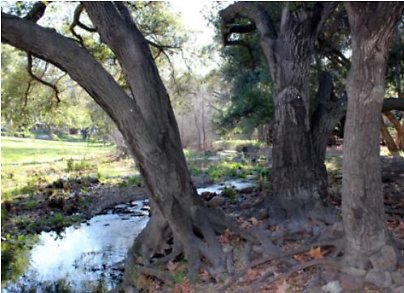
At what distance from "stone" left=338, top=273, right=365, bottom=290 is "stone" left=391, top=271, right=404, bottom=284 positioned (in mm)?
289

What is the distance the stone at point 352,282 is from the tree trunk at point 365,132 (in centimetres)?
16

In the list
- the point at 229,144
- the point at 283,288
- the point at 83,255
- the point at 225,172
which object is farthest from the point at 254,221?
the point at 229,144

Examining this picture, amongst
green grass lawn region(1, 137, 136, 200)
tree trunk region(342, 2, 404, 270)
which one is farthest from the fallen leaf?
green grass lawn region(1, 137, 136, 200)

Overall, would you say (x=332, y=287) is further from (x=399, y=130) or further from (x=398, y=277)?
(x=399, y=130)

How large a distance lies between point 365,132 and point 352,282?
146 centimetres

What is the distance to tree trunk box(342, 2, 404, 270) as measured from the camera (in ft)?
13.5

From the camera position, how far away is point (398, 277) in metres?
4.55

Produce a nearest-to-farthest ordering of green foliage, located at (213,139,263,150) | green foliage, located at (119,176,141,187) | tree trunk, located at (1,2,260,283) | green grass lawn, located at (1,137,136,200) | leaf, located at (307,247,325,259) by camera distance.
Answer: leaf, located at (307,247,325,259), tree trunk, located at (1,2,260,283), green foliage, located at (119,176,141,187), green grass lawn, located at (1,137,136,200), green foliage, located at (213,139,263,150)

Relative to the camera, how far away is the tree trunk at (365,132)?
4.11 meters

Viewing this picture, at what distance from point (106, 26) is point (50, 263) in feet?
12.5

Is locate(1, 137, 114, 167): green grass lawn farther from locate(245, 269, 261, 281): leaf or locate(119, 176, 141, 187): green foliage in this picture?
locate(245, 269, 261, 281): leaf

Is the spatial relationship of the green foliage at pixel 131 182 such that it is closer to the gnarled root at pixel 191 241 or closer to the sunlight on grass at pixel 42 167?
the sunlight on grass at pixel 42 167

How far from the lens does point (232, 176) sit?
16.0 metres

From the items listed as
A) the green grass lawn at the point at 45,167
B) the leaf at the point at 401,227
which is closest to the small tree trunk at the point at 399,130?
the green grass lawn at the point at 45,167
